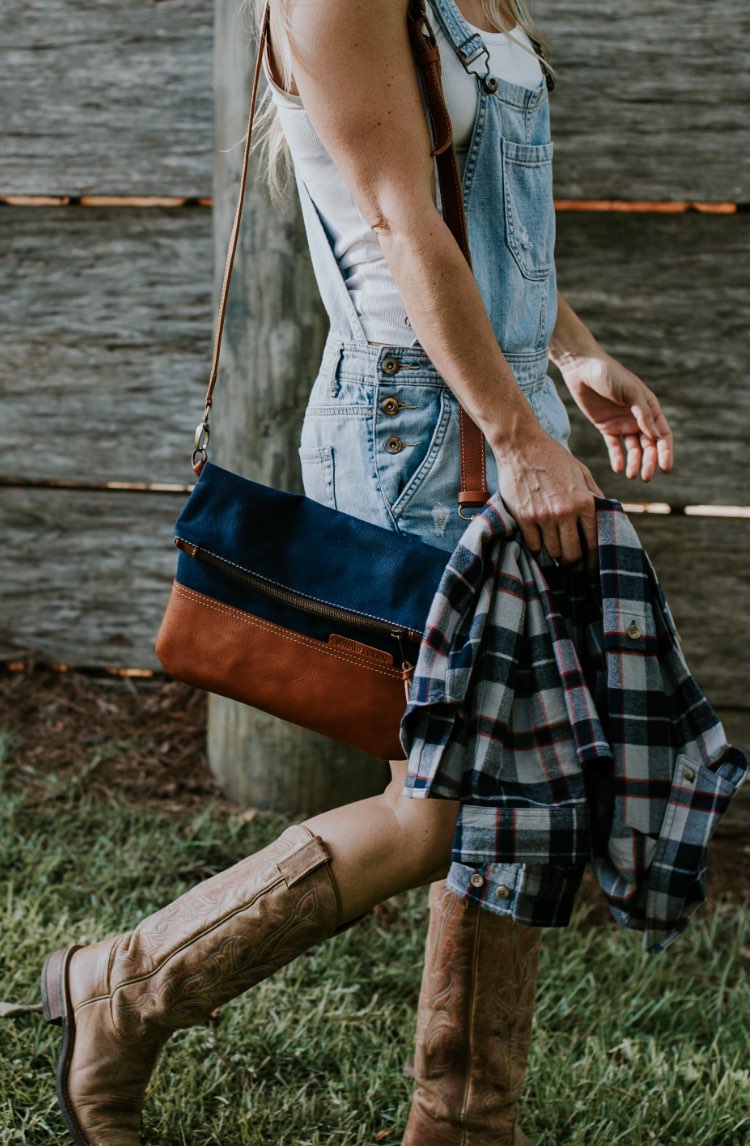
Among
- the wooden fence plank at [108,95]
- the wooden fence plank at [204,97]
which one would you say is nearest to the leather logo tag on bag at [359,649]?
the wooden fence plank at [204,97]

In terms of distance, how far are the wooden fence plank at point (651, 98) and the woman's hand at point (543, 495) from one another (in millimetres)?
1356

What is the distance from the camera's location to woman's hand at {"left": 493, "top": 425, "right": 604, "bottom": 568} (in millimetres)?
1309

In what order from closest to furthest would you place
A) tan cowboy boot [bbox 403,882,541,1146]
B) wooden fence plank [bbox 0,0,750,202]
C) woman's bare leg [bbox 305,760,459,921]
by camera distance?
1. woman's bare leg [bbox 305,760,459,921]
2. tan cowboy boot [bbox 403,882,541,1146]
3. wooden fence plank [bbox 0,0,750,202]

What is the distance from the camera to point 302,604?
1.42 metres

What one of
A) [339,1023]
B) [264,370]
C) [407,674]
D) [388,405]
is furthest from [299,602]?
[264,370]

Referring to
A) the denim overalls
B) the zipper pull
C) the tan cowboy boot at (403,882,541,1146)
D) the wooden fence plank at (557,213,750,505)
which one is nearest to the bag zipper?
the zipper pull

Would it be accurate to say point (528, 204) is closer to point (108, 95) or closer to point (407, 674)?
point (407, 674)

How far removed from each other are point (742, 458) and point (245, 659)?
5.14 feet

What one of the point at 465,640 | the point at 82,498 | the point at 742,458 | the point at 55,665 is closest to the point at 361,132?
the point at 465,640

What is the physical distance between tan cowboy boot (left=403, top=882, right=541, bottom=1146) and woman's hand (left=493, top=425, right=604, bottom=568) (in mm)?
562

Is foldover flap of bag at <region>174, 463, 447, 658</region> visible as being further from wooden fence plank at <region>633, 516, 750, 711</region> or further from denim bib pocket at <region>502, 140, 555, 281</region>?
wooden fence plank at <region>633, 516, 750, 711</region>

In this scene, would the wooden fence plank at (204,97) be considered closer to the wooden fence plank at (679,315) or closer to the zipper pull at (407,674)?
the wooden fence plank at (679,315)

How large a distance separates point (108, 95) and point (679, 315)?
1.48 metres

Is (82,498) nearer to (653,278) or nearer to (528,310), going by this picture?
(653,278)
